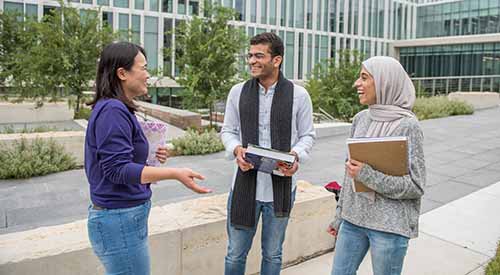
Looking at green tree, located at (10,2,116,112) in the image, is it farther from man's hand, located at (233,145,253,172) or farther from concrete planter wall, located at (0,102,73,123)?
man's hand, located at (233,145,253,172)

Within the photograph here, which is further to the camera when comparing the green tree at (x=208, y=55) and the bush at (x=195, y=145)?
the green tree at (x=208, y=55)

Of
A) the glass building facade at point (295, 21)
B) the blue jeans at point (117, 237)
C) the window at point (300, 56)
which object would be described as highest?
the glass building facade at point (295, 21)

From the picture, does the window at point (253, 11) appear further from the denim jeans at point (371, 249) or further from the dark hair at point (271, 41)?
the denim jeans at point (371, 249)

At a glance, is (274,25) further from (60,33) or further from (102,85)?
(102,85)

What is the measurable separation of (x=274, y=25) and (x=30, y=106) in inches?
1122

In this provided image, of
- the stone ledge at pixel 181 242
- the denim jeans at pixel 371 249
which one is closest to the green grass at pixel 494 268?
the stone ledge at pixel 181 242

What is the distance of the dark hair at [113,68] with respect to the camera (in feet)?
7.01

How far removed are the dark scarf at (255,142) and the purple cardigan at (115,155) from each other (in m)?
0.84

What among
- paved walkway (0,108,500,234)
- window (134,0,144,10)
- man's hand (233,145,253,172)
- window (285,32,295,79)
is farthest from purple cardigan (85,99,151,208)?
window (285,32,295,79)

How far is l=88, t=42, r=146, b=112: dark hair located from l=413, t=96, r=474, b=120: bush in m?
18.7

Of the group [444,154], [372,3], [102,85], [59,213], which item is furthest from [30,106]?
[372,3]

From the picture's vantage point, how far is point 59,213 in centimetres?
566

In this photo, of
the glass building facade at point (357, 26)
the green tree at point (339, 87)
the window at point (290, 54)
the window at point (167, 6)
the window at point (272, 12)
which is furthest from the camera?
the window at point (290, 54)

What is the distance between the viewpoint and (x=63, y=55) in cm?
1324
